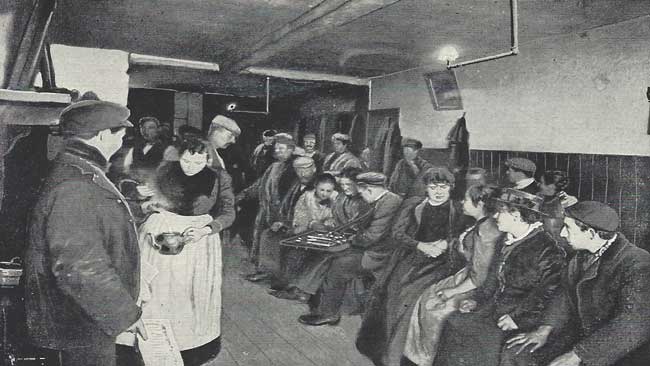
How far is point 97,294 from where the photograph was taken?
2037 mm

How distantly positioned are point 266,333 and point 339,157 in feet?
3.04

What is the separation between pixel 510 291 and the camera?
7.29ft

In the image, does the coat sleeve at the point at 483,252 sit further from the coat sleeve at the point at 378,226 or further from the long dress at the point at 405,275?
the coat sleeve at the point at 378,226

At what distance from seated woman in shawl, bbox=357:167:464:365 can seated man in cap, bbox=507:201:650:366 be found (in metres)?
0.48

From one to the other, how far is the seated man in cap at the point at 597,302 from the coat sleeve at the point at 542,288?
28 mm

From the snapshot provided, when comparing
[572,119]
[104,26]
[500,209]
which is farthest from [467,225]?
[104,26]

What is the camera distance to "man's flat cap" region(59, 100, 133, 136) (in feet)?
6.75

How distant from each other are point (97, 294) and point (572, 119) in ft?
6.31

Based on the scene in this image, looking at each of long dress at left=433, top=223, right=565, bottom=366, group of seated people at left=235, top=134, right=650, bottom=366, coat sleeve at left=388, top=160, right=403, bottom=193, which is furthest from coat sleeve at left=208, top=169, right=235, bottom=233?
long dress at left=433, top=223, right=565, bottom=366

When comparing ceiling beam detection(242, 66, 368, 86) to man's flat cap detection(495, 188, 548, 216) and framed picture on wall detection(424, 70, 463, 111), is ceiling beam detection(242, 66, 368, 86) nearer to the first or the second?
framed picture on wall detection(424, 70, 463, 111)

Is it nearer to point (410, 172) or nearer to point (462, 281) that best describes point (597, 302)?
point (462, 281)

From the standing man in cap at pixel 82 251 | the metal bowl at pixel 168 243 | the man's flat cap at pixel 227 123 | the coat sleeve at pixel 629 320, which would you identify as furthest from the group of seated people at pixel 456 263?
the standing man in cap at pixel 82 251

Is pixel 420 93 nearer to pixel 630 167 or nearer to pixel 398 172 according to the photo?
pixel 398 172

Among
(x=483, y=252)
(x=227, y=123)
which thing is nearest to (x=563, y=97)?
(x=483, y=252)
